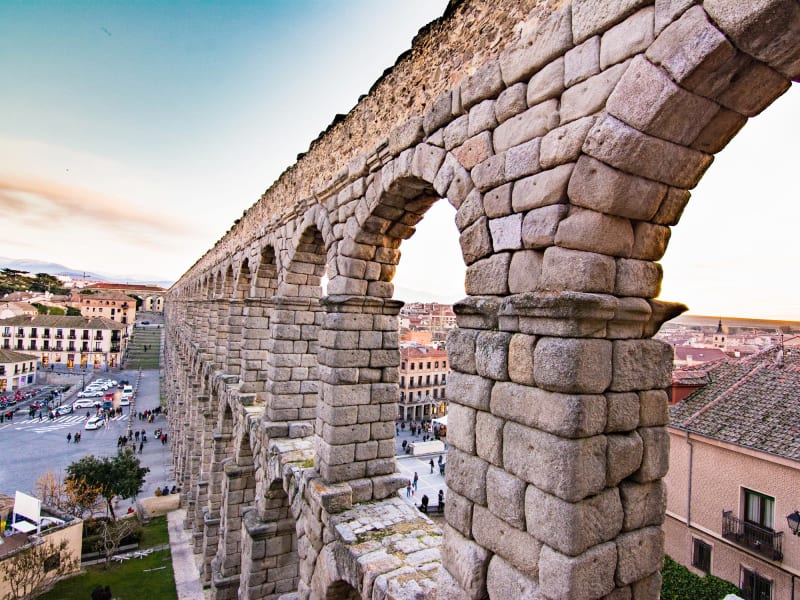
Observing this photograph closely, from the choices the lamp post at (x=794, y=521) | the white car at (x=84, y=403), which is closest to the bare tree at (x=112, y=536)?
the lamp post at (x=794, y=521)

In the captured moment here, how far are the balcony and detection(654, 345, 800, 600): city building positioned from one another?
16mm

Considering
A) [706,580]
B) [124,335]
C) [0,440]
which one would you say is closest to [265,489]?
[706,580]

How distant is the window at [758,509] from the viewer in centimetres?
930

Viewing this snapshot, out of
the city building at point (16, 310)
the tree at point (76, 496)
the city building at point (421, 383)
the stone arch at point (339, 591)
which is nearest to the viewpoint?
the stone arch at point (339, 591)

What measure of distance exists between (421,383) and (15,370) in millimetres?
33359

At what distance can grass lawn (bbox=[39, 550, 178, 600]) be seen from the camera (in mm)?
12648

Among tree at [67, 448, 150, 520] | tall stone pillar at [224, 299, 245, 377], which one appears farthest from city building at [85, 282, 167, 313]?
tall stone pillar at [224, 299, 245, 377]

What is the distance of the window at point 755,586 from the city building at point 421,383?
846 inches

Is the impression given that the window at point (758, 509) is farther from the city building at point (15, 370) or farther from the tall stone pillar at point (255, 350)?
the city building at point (15, 370)

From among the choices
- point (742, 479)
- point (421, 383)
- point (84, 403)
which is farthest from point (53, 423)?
point (742, 479)

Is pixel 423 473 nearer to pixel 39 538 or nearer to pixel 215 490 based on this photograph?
pixel 215 490

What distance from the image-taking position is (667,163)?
Answer: 2.56 meters

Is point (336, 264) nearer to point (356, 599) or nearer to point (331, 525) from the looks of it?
point (331, 525)

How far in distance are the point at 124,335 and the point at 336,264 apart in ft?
192
